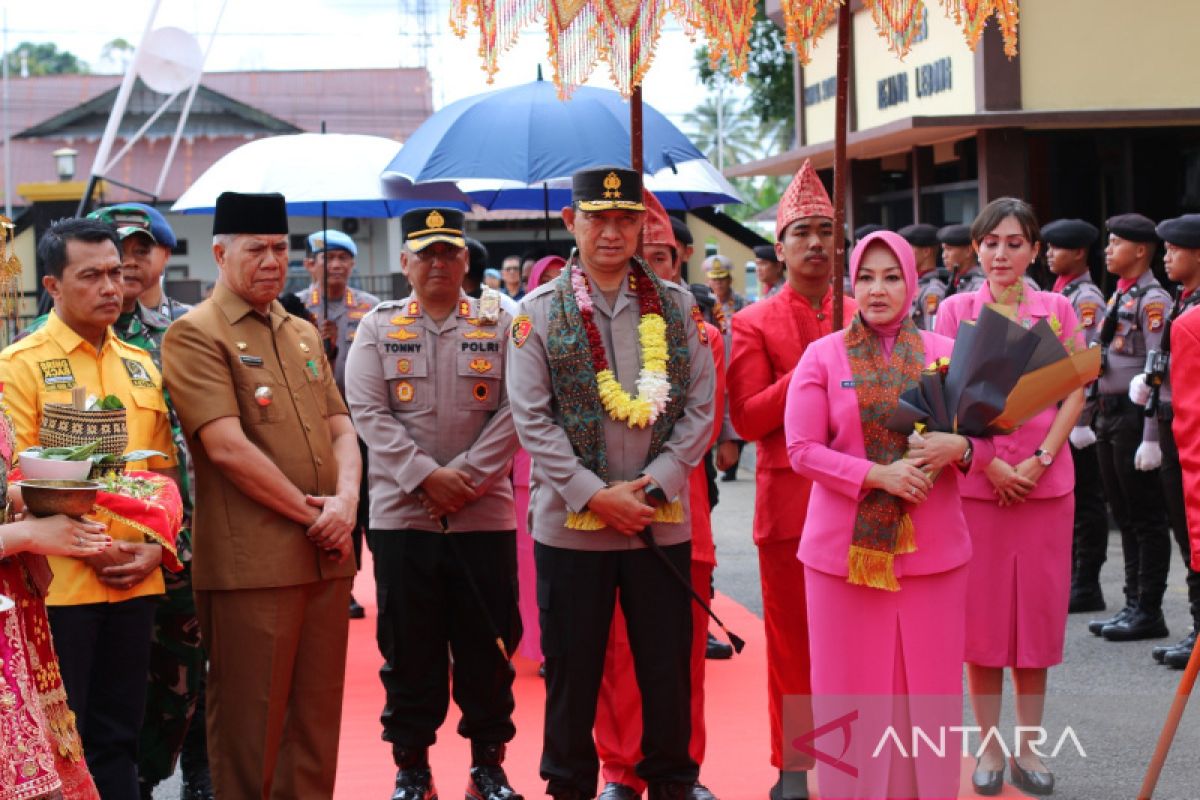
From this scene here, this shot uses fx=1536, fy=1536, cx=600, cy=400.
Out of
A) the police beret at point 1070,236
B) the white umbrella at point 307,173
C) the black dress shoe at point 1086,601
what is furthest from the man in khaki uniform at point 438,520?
the black dress shoe at point 1086,601

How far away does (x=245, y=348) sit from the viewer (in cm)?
481

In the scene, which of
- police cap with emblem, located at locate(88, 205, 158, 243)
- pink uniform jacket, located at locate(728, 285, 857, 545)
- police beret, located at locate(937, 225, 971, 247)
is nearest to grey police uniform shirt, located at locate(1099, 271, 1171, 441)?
police beret, located at locate(937, 225, 971, 247)

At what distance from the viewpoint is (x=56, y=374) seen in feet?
15.2

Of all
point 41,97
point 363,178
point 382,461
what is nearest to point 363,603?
point 363,178

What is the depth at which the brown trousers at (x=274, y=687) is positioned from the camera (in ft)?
15.5

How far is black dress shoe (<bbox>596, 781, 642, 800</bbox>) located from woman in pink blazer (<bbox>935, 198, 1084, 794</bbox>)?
1245mm

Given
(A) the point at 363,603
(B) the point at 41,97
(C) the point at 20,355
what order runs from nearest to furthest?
(C) the point at 20,355 → (A) the point at 363,603 → (B) the point at 41,97

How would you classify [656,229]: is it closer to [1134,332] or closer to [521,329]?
[521,329]

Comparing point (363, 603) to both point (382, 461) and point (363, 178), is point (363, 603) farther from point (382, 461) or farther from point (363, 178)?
point (382, 461)

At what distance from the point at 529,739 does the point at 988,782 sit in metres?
1.93

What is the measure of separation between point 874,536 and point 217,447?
6.60 ft

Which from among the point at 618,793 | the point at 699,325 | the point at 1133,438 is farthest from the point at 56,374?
the point at 1133,438

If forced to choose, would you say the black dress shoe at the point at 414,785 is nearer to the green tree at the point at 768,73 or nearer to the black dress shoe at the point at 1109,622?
the black dress shoe at the point at 1109,622

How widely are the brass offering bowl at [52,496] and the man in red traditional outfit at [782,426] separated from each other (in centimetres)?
239
